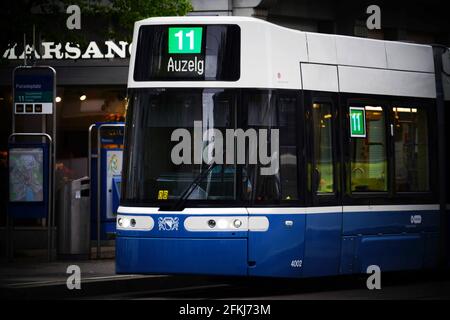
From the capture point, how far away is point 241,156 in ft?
39.3

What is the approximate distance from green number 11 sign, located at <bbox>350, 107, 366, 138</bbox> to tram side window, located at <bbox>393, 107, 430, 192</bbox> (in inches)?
25.6

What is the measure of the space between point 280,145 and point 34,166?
5570 millimetres

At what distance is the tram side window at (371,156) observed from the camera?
13328 millimetres

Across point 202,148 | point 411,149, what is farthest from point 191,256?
point 411,149

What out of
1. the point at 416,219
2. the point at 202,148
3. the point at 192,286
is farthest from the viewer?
the point at 192,286

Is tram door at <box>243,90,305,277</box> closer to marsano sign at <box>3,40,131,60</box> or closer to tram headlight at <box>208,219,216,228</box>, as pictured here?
tram headlight at <box>208,219,216,228</box>

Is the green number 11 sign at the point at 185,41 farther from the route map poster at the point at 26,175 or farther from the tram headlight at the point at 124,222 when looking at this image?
the route map poster at the point at 26,175

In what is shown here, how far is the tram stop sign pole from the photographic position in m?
16.4

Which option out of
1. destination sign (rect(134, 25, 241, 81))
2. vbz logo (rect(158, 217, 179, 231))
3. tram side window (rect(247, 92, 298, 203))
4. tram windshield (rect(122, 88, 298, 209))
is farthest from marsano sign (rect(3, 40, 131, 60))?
vbz logo (rect(158, 217, 179, 231))

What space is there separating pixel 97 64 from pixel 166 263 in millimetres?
8980

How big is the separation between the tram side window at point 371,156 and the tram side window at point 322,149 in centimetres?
45

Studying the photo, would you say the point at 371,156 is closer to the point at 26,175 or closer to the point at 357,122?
the point at 357,122

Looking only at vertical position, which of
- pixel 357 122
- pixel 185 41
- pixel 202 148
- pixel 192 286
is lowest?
pixel 192 286

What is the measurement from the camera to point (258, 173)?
12086mm
